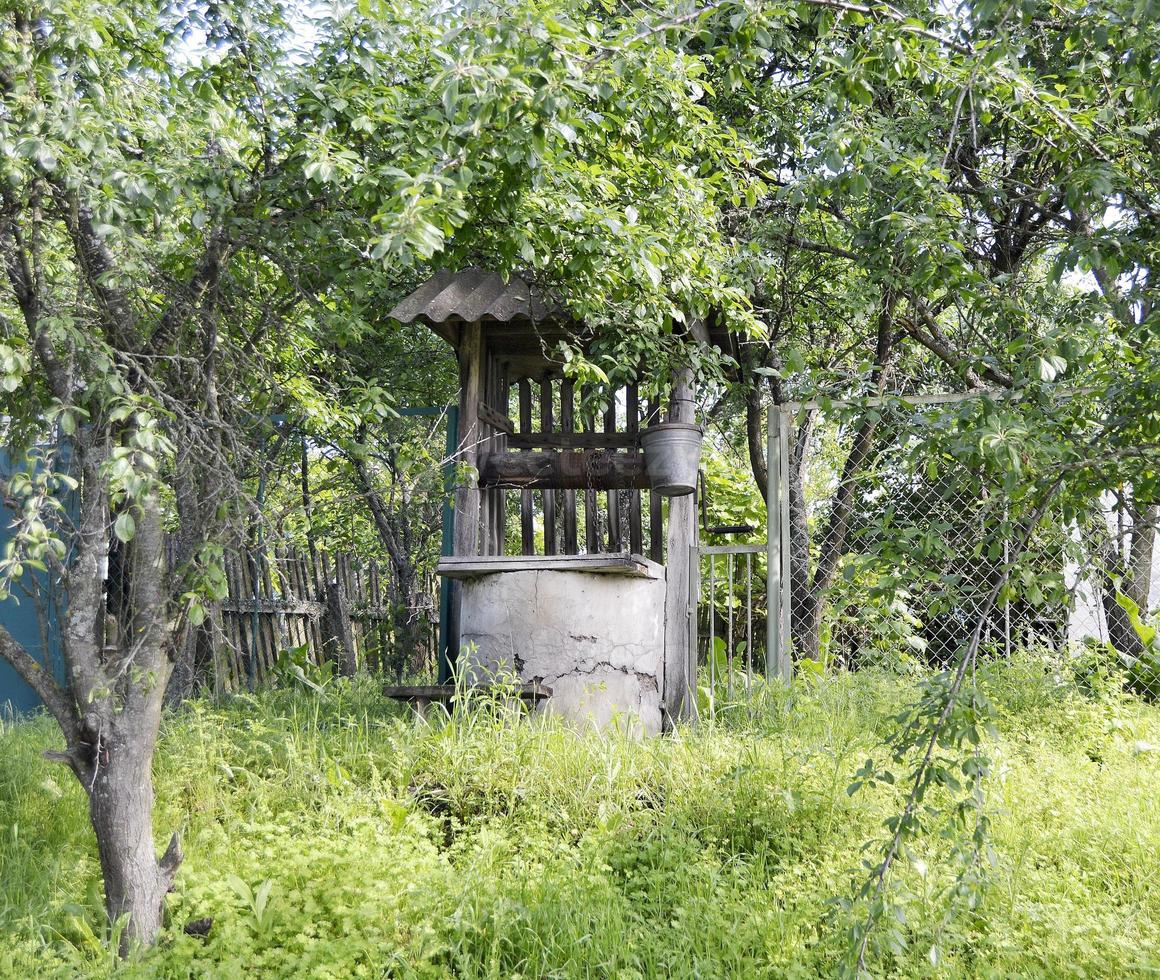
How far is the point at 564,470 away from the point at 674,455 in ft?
2.25

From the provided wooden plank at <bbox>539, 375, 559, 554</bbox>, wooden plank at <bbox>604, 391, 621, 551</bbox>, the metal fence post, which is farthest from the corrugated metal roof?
the metal fence post

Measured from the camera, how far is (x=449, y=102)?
2.08 m

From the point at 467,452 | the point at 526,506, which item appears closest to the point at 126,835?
the point at 467,452

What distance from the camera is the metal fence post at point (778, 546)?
577 cm

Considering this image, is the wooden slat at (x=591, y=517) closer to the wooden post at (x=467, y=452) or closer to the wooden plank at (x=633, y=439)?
the wooden plank at (x=633, y=439)

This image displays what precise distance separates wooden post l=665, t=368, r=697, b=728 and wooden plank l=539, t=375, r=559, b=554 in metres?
0.72

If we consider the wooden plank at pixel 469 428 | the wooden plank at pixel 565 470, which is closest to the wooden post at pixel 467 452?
the wooden plank at pixel 469 428

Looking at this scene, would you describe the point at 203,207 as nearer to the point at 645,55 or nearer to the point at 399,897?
the point at 645,55

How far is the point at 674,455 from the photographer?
5316mm

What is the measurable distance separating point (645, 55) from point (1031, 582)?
1865mm

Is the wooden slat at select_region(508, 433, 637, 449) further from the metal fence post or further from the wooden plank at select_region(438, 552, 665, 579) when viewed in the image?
the wooden plank at select_region(438, 552, 665, 579)

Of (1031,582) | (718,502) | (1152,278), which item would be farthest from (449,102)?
(718,502)

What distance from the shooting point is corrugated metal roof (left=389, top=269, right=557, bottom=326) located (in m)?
5.20

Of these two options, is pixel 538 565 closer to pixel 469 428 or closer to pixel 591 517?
pixel 469 428
